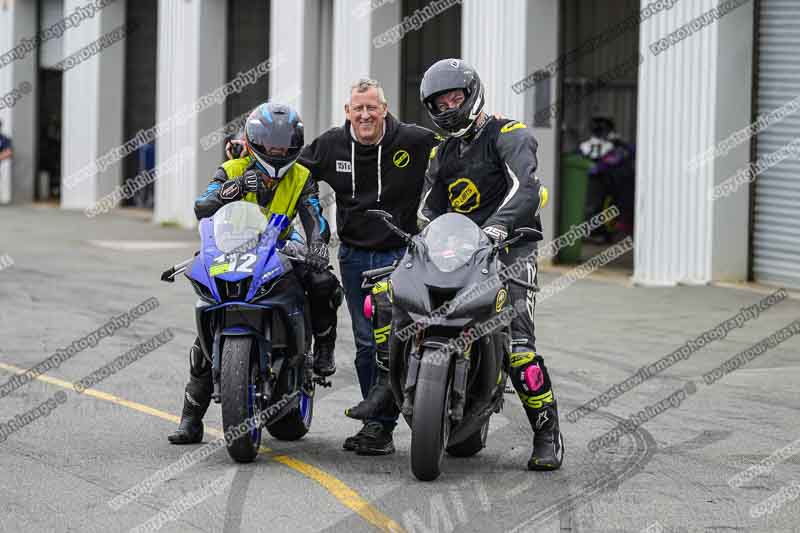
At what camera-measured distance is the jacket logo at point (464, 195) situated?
25.0 ft

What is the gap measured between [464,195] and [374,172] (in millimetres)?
766

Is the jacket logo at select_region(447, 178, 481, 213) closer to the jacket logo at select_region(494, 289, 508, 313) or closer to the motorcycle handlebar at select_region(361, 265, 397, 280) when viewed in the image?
Result: the motorcycle handlebar at select_region(361, 265, 397, 280)

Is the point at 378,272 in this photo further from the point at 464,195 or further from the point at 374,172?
the point at 374,172

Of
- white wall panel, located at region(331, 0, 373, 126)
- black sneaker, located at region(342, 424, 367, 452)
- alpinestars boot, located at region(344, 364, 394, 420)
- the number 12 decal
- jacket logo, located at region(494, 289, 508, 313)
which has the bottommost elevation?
black sneaker, located at region(342, 424, 367, 452)

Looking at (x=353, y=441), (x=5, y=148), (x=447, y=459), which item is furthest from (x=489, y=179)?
(x=5, y=148)

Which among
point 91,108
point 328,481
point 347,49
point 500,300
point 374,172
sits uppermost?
point 347,49

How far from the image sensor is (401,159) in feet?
27.0

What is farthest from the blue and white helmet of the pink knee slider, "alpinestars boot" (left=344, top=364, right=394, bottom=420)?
the pink knee slider

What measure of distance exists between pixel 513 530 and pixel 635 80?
17.2 m

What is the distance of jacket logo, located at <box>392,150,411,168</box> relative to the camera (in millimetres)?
8227

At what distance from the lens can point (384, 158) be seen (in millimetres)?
8211

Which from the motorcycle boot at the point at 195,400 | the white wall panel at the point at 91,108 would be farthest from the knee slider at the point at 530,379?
the white wall panel at the point at 91,108

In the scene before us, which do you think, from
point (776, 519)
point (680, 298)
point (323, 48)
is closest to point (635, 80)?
point (323, 48)

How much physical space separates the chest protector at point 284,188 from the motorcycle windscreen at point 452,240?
992 mm
